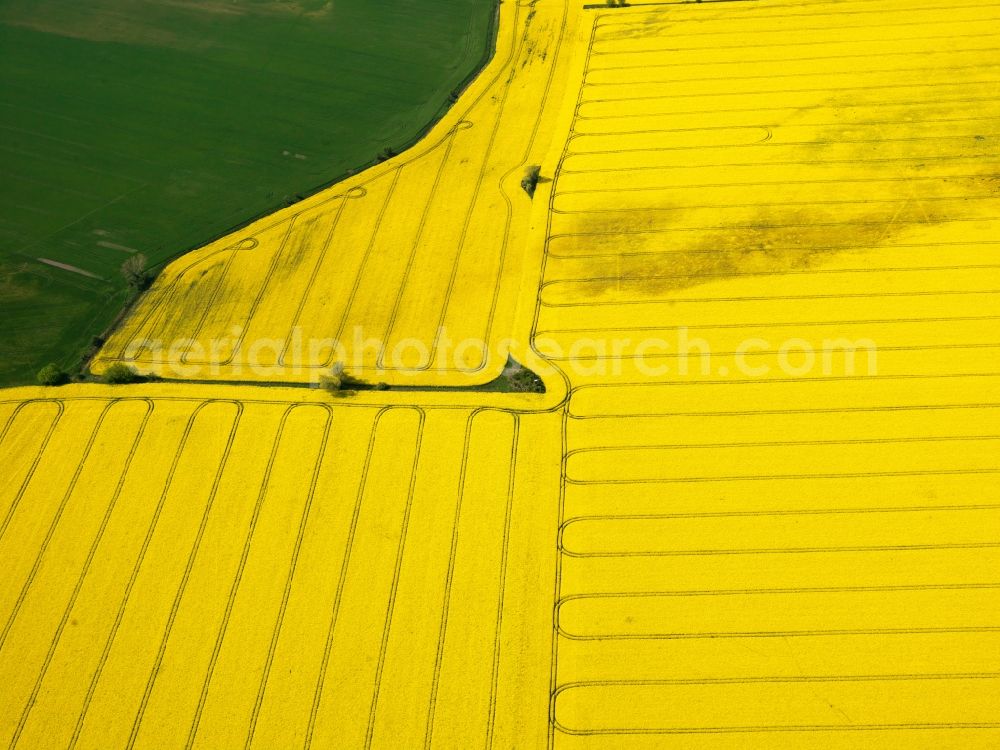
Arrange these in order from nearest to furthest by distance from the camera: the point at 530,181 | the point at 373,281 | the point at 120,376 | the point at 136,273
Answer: the point at 120,376 → the point at 373,281 → the point at 136,273 → the point at 530,181

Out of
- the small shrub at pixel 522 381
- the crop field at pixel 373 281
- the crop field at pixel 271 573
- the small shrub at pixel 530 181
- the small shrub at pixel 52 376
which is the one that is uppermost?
the small shrub at pixel 530 181

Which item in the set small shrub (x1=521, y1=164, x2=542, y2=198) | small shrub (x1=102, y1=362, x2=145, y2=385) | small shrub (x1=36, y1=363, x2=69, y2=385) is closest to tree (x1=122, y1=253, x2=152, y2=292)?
small shrub (x1=102, y1=362, x2=145, y2=385)

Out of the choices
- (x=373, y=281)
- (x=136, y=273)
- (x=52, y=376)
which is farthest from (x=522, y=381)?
(x=136, y=273)

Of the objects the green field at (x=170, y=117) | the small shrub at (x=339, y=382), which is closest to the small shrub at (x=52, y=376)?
the green field at (x=170, y=117)

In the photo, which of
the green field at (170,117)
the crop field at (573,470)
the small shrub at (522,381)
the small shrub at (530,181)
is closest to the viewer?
the crop field at (573,470)

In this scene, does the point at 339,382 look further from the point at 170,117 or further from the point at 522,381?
the point at 170,117

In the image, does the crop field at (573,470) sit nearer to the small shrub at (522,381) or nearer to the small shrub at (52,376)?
the small shrub at (52,376)

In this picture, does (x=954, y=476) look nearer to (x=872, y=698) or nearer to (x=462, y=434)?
(x=872, y=698)
